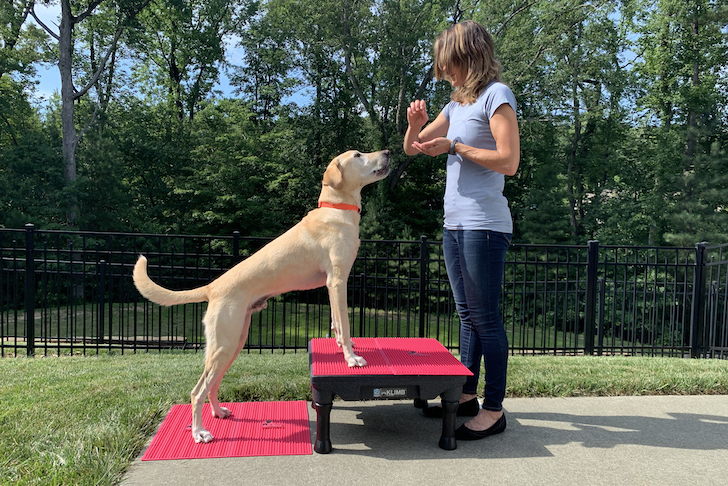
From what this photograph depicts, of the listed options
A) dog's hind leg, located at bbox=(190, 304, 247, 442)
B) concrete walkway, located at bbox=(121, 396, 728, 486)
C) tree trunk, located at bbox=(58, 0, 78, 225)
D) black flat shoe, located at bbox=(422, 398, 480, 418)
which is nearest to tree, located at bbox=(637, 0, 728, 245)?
concrete walkway, located at bbox=(121, 396, 728, 486)

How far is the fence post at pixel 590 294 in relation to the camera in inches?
272

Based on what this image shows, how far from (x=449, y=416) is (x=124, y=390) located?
265 centimetres

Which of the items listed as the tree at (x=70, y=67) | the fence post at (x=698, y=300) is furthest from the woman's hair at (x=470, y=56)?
the tree at (x=70, y=67)

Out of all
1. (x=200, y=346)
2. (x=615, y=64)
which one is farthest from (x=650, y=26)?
(x=200, y=346)

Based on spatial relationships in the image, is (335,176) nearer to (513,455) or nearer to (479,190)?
(479,190)

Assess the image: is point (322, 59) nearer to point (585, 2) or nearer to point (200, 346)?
point (585, 2)

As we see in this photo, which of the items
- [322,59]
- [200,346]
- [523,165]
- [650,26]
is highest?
[650,26]

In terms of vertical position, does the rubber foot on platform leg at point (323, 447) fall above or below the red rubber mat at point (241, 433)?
above

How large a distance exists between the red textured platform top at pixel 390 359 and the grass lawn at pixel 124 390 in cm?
71

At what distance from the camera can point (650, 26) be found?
68.7 feet

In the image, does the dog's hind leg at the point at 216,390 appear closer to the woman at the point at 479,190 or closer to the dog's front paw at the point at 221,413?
the dog's front paw at the point at 221,413

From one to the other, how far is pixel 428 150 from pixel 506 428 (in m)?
1.92

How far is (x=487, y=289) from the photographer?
2.95 metres

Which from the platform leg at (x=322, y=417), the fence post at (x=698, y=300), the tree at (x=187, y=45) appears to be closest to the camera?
the platform leg at (x=322, y=417)
